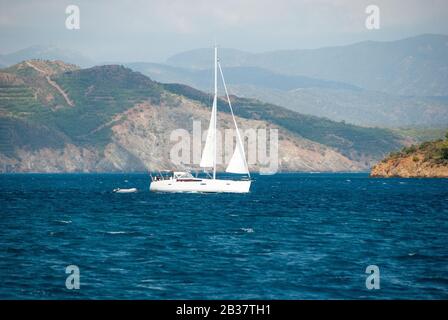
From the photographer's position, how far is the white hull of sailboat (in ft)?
399

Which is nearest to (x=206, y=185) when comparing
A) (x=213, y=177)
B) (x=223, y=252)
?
(x=213, y=177)

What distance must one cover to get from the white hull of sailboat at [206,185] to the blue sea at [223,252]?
85.8 feet

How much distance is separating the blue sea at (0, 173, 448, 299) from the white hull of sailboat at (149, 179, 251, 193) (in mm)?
26163

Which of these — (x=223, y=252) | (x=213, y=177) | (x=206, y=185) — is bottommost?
(x=223, y=252)

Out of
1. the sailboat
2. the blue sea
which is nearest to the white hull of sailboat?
the sailboat

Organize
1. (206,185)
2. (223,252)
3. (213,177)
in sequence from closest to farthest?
(223,252), (206,185), (213,177)

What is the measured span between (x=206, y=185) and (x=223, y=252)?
220 ft

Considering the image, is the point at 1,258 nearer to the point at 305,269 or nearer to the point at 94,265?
the point at 94,265

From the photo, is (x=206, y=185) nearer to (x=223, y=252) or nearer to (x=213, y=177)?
(x=213, y=177)

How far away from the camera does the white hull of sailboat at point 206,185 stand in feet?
399

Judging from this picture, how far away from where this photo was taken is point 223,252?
2160 inches

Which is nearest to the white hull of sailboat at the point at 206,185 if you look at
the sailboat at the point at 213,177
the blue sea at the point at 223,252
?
the sailboat at the point at 213,177

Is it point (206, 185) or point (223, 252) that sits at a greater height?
point (206, 185)
